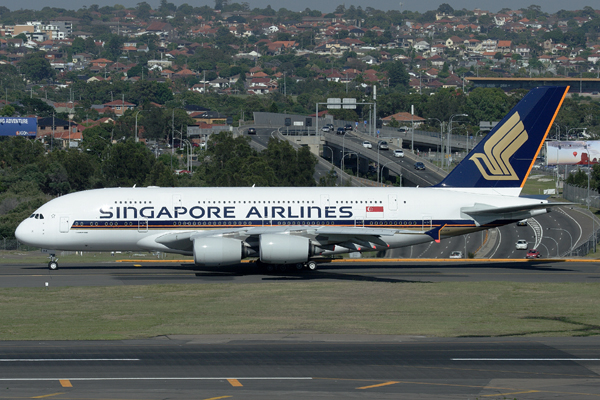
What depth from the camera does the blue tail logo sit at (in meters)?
47.4

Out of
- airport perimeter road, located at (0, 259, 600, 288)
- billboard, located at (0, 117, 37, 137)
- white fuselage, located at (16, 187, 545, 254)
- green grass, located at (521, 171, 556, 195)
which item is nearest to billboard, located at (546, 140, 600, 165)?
green grass, located at (521, 171, 556, 195)

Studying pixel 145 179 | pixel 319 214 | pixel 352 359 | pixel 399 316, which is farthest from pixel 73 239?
pixel 145 179

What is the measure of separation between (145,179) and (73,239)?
5514 centimetres

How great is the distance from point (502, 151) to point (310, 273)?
1450cm

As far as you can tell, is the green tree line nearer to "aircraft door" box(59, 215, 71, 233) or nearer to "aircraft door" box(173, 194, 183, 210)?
"aircraft door" box(173, 194, 183, 210)

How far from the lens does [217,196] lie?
44688 millimetres

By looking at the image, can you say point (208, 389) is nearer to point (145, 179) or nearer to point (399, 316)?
point (399, 316)

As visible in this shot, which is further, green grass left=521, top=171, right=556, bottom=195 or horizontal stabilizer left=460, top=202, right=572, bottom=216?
green grass left=521, top=171, right=556, bottom=195

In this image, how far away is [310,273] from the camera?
148 feet

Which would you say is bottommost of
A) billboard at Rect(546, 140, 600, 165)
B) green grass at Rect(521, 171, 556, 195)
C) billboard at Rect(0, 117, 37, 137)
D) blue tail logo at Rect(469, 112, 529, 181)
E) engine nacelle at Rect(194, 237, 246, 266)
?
green grass at Rect(521, 171, 556, 195)

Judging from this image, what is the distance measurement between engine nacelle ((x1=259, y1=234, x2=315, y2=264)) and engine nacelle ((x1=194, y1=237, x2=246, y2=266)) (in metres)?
1.46

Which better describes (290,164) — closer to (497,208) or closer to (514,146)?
(514,146)

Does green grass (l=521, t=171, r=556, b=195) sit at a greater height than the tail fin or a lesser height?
lesser

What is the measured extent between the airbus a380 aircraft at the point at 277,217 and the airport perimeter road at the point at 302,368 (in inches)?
557
